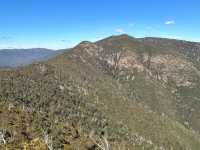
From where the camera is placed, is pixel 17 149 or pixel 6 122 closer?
pixel 17 149

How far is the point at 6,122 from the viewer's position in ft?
633

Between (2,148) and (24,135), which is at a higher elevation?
(2,148)

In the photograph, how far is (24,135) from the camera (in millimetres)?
140750

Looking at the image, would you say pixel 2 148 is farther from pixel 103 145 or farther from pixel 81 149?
pixel 81 149

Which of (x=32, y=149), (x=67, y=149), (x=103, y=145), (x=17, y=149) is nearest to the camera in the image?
(x=103, y=145)

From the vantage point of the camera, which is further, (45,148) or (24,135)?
(24,135)

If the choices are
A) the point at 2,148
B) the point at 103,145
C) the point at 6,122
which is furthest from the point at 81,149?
the point at 6,122

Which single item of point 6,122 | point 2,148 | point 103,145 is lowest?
point 6,122

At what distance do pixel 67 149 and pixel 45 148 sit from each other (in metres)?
28.8

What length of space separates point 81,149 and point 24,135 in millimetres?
35677

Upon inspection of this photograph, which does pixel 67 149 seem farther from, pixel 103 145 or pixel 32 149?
pixel 103 145

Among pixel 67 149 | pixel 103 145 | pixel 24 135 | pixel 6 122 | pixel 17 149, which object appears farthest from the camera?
pixel 6 122

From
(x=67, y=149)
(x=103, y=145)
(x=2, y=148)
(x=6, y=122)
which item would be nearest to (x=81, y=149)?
(x=67, y=149)

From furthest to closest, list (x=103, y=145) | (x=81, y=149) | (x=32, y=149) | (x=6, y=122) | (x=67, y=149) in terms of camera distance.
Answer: (x=6, y=122) → (x=81, y=149) → (x=67, y=149) → (x=32, y=149) → (x=103, y=145)
